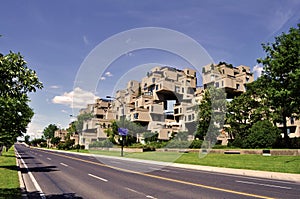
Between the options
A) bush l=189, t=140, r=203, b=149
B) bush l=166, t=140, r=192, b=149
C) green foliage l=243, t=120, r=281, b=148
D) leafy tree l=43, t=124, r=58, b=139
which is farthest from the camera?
leafy tree l=43, t=124, r=58, b=139

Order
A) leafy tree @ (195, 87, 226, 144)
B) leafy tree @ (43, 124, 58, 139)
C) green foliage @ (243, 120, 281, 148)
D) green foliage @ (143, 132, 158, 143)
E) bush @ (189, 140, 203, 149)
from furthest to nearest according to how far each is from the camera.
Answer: leafy tree @ (43, 124, 58, 139) < green foliage @ (143, 132, 158, 143) < leafy tree @ (195, 87, 226, 144) < bush @ (189, 140, 203, 149) < green foliage @ (243, 120, 281, 148)

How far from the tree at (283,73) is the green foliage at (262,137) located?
8.30 feet

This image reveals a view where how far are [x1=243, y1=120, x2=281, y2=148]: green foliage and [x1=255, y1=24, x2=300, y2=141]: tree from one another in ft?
8.30

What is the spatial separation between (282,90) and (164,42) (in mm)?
17239

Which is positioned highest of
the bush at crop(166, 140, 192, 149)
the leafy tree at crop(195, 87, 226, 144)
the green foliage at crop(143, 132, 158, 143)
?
the leafy tree at crop(195, 87, 226, 144)

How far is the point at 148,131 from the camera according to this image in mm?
68000

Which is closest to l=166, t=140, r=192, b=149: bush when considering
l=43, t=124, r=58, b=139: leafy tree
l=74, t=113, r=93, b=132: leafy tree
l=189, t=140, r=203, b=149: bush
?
l=189, t=140, r=203, b=149: bush

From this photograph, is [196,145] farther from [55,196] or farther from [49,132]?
[49,132]

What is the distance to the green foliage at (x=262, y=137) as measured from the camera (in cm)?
3478

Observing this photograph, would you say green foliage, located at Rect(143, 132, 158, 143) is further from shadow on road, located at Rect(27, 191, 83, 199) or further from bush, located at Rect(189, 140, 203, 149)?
shadow on road, located at Rect(27, 191, 83, 199)

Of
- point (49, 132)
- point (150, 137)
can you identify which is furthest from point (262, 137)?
point (49, 132)

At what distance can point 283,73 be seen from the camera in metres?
32.6

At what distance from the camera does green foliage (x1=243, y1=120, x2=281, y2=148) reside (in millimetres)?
34781

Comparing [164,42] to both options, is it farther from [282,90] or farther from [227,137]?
[227,137]
